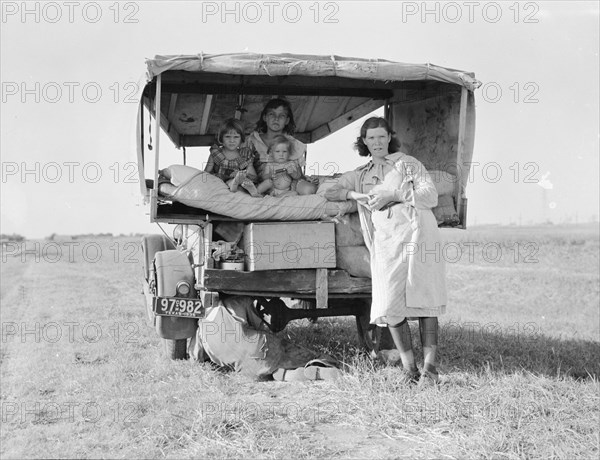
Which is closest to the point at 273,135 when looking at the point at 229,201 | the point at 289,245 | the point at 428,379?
the point at 229,201

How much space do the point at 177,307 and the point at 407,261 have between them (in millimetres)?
2052

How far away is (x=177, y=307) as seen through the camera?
6102mm

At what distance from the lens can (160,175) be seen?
6152 millimetres

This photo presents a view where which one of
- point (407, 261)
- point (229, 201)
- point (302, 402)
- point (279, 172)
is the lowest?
point (302, 402)

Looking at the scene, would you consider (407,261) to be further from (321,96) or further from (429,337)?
(321,96)

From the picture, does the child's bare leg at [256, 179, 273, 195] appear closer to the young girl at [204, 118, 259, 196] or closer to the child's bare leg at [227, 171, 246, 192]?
the young girl at [204, 118, 259, 196]

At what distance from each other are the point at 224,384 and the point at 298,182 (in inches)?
78.4

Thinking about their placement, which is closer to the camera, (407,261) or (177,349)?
(407,261)

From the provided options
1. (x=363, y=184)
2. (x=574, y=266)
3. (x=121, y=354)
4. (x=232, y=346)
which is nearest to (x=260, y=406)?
(x=232, y=346)

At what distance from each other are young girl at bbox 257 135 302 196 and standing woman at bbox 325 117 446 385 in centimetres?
105

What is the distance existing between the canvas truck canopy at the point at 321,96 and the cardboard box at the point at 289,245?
1.23 meters

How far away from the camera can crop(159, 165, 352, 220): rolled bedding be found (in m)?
5.88

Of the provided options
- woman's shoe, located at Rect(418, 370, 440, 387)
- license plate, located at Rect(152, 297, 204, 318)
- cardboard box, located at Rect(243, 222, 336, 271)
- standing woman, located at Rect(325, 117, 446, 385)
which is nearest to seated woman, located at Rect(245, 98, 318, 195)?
cardboard box, located at Rect(243, 222, 336, 271)

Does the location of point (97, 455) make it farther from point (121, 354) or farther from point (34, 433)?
point (121, 354)
